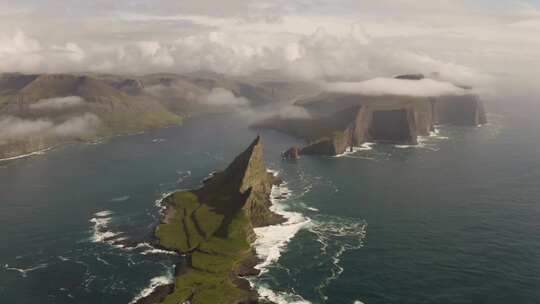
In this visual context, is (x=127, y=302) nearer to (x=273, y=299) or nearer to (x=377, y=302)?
(x=273, y=299)

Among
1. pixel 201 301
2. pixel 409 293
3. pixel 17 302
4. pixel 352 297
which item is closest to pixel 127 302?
pixel 201 301

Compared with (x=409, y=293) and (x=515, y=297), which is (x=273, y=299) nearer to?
(x=409, y=293)

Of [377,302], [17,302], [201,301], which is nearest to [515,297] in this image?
[377,302]

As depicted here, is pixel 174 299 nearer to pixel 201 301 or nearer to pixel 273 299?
pixel 201 301

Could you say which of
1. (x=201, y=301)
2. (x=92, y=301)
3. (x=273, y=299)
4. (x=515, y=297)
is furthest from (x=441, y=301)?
(x=92, y=301)

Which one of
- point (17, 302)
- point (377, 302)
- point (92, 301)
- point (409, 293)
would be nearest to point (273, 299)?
point (377, 302)

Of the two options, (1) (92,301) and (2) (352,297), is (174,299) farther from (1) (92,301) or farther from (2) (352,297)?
(2) (352,297)
